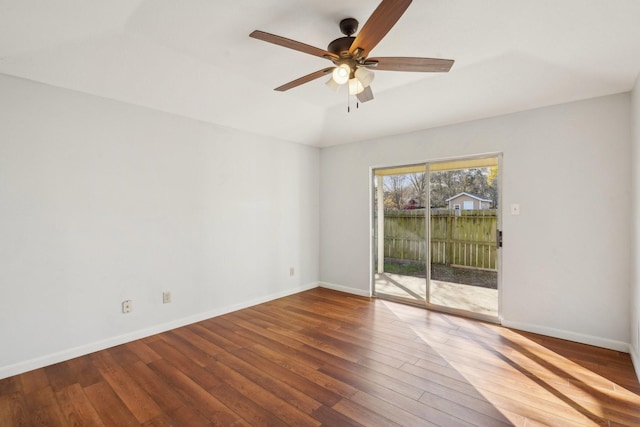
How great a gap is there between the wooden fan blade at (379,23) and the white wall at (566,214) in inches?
94.3

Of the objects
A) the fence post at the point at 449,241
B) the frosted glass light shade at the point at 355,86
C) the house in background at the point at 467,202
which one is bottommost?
the fence post at the point at 449,241

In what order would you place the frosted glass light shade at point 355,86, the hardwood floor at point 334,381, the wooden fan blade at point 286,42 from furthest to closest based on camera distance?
the frosted glass light shade at point 355,86
the hardwood floor at point 334,381
the wooden fan blade at point 286,42

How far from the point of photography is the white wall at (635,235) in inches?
98.0

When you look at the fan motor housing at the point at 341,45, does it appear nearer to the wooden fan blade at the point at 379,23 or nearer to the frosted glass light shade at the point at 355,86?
the wooden fan blade at the point at 379,23

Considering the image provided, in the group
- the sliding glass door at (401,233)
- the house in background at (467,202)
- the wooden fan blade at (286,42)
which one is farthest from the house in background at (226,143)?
the sliding glass door at (401,233)

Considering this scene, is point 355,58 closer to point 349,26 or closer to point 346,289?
point 349,26

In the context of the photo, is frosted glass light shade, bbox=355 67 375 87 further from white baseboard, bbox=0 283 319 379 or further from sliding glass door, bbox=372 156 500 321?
white baseboard, bbox=0 283 319 379

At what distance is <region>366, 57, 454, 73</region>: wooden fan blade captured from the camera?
2.00 metres

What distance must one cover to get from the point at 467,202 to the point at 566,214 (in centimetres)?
99

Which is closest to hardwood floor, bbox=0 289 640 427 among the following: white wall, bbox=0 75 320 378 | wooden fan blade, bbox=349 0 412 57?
white wall, bbox=0 75 320 378

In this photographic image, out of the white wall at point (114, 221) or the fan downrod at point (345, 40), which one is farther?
Answer: the white wall at point (114, 221)

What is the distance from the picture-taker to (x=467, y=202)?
3797 millimetres

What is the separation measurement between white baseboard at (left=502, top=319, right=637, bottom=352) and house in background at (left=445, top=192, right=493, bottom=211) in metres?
1.35

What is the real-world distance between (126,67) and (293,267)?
3357 millimetres
